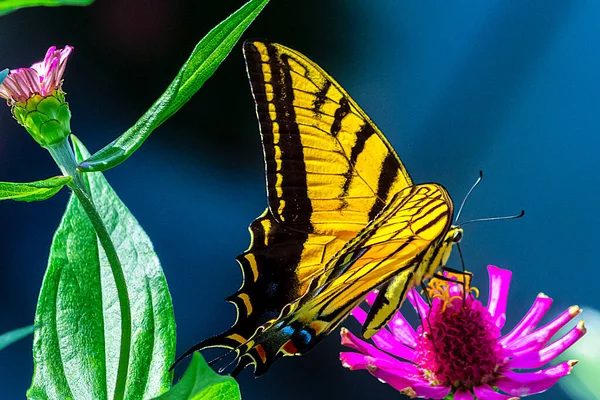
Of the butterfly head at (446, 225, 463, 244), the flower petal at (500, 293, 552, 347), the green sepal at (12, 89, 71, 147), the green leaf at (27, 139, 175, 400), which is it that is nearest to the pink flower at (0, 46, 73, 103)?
the green sepal at (12, 89, 71, 147)

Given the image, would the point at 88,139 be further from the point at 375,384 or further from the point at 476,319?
the point at 476,319

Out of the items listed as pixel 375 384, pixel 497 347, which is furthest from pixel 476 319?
pixel 375 384

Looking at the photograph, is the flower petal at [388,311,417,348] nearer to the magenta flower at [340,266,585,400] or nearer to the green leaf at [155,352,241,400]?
the magenta flower at [340,266,585,400]

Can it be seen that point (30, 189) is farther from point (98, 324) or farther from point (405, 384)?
point (405, 384)

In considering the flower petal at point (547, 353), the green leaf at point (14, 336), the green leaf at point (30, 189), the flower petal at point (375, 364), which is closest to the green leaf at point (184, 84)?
the green leaf at point (30, 189)

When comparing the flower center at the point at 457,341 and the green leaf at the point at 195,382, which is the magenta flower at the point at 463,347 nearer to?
the flower center at the point at 457,341
